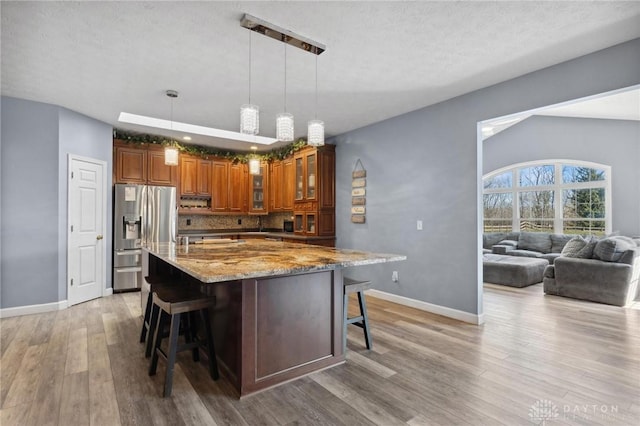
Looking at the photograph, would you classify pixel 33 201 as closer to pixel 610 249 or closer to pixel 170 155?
pixel 170 155

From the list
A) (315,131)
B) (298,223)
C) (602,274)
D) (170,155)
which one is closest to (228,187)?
(298,223)

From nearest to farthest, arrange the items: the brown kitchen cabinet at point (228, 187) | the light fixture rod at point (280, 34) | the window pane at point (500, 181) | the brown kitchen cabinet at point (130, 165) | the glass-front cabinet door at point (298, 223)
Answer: the light fixture rod at point (280, 34) < the brown kitchen cabinet at point (130, 165) < the glass-front cabinet door at point (298, 223) < the brown kitchen cabinet at point (228, 187) < the window pane at point (500, 181)

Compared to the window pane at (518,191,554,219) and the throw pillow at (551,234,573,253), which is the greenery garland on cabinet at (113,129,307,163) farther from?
the window pane at (518,191,554,219)

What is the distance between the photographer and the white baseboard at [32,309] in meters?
3.82

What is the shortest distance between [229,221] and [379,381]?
5.25m

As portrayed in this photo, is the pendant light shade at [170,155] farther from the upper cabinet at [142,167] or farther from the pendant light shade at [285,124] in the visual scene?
the pendant light shade at [285,124]

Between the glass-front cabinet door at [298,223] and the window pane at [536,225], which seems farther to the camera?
the window pane at [536,225]

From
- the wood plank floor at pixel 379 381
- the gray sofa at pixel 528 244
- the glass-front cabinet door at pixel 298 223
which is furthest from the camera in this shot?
the gray sofa at pixel 528 244

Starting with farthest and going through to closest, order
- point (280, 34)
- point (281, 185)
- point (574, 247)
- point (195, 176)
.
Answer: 1. point (281, 185)
2. point (195, 176)
3. point (574, 247)
4. point (280, 34)

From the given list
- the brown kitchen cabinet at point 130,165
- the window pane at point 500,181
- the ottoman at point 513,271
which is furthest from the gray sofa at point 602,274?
the brown kitchen cabinet at point 130,165

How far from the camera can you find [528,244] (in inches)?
298

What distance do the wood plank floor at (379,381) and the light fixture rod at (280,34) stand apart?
251 cm

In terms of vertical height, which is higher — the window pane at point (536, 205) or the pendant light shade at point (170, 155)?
the pendant light shade at point (170, 155)

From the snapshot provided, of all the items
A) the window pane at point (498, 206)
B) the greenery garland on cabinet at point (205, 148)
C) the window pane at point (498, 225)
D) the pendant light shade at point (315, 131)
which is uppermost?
the greenery garland on cabinet at point (205, 148)
